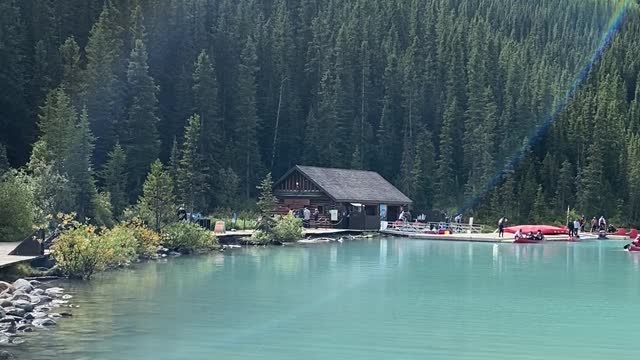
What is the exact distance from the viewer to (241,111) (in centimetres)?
7775

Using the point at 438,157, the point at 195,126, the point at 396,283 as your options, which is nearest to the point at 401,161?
the point at 438,157

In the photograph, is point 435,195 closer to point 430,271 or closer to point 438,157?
point 438,157

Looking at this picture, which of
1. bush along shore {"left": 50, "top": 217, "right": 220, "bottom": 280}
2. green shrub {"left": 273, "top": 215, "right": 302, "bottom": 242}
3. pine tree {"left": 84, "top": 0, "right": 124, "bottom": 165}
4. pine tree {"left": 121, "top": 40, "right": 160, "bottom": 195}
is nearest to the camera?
bush along shore {"left": 50, "top": 217, "right": 220, "bottom": 280}

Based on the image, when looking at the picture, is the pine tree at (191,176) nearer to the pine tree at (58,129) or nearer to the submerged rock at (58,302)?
the pine tree at (58,129)

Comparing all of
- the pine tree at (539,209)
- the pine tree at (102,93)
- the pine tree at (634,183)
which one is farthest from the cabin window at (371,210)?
the pine tree at (634,183)

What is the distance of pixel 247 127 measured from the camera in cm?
7694

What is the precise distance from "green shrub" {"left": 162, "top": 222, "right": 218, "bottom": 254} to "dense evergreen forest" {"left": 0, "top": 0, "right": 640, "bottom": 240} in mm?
4950

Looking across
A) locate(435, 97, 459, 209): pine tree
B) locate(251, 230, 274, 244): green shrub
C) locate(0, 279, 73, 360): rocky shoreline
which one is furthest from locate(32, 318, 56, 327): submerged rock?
locate(435, 97, 459, 209): pine tree

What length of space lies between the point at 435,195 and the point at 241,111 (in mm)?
24087

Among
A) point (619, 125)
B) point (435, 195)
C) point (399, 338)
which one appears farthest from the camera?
point (619, 125)

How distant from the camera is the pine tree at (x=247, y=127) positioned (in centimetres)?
7662

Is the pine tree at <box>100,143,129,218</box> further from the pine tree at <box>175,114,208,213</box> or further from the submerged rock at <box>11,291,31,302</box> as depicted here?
the submerged rock at <box>11,291,31,302</box>

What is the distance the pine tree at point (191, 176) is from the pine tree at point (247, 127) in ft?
30.3

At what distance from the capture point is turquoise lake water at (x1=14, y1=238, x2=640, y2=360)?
15.7m
